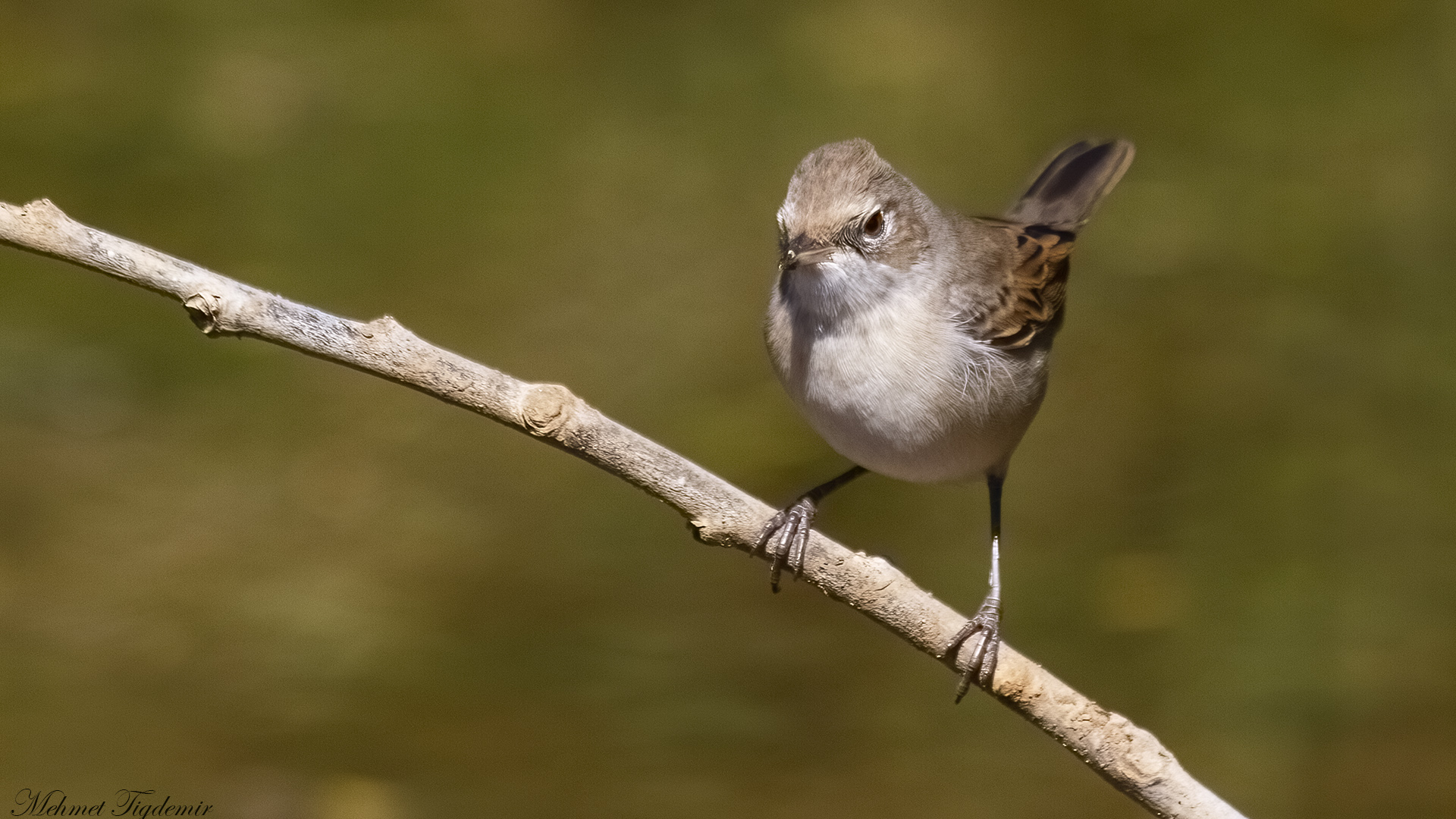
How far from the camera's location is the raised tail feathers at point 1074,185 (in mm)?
4996

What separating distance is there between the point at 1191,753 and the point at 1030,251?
7.91 feet

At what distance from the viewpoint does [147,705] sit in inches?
215

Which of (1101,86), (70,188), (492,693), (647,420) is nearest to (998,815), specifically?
(492,693)

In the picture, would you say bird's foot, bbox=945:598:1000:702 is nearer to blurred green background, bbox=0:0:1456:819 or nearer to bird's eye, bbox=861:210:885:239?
bird's eye, bbox=861:210:885:239

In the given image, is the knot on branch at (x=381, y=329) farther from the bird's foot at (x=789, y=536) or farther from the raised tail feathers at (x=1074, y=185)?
the raised tail feathers at (x=1074, y=185)

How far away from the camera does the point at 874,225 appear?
11.6 feet

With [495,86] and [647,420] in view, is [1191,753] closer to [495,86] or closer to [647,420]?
[647,420]

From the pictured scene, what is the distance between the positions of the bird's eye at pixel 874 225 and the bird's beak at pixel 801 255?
0.16 metres

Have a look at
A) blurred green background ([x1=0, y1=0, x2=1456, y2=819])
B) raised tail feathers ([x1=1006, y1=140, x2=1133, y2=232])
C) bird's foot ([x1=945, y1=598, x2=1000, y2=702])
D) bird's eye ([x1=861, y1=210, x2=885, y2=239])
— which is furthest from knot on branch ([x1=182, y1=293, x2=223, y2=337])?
raised tail feathers ([x1=1006, y1=140, x2=1133, y2=232])

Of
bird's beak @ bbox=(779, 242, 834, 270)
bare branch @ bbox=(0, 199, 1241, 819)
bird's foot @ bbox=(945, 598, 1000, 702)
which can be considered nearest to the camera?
bare branch @ bbox=(0, 199, 1241, 819)

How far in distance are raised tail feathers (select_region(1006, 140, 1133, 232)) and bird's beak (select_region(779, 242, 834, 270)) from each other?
1794 millimetres

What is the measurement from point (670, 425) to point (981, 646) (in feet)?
11.7

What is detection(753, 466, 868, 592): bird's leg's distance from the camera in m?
3.62

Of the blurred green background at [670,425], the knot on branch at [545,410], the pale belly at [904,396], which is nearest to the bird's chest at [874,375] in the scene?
the pale belly at [904,396]
